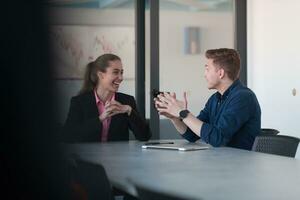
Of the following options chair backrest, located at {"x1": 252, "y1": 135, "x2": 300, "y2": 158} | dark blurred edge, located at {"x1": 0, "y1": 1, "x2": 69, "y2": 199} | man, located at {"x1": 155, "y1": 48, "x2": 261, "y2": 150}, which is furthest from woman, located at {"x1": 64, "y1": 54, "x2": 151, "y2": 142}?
dark blurred edge, located at {"x1": 0, "y1": 1, "x2": 69, "y2": 199}

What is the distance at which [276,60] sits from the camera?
4.99m

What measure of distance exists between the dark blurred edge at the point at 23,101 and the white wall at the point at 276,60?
4.40 meters

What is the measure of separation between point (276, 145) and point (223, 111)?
343 mm

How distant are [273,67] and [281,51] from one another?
205 millimetres

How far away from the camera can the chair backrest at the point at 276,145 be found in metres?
2.79

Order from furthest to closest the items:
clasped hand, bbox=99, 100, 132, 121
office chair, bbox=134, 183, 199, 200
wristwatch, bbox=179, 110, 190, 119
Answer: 1. clasped hand, bbox=99, 100, 132, 121
2. wristwatch, bbox=179, 110, 190, 119
3. office chair, bbox=134, 183, 199, 200

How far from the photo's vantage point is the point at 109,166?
216 centimetres

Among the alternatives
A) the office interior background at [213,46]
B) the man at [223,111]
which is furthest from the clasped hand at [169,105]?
the office interior background at [213,46]

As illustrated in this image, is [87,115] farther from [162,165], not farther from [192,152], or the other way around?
[162,165]

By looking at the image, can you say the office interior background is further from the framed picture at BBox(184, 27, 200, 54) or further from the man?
the man

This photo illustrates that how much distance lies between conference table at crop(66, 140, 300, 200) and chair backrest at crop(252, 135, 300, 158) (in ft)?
0.74

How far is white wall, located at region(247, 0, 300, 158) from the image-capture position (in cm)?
472

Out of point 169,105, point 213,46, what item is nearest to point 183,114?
point 169,105

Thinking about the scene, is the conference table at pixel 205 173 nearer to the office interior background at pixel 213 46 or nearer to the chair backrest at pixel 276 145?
the chair backrest at pixel 276 145
